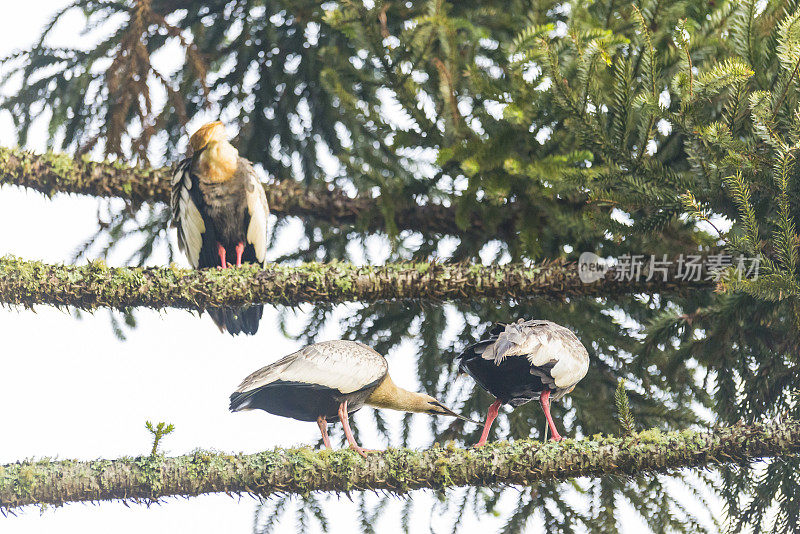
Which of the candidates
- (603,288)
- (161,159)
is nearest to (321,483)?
(603,288)

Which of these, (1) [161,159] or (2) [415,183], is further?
(1) [161,159]

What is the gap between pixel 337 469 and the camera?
2475 millimetres

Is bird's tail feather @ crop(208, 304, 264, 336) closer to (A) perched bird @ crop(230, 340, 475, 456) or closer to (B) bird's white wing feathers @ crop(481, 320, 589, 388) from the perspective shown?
(A) perched bird @ crop(230, 340, 475, 456)

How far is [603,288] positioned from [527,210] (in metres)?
0.52

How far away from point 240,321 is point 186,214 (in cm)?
62

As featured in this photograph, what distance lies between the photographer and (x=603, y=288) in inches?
126

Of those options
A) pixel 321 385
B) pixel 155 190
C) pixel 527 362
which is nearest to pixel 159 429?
pixel 321 385

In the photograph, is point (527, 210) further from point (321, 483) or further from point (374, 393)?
point (321, 483)

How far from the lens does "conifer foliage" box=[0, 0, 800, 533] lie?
9.06 feet

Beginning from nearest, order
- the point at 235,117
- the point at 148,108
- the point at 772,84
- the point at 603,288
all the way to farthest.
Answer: the point at 772,84 < the point at 603,288 < the point at 148,108 < the point at 235,117

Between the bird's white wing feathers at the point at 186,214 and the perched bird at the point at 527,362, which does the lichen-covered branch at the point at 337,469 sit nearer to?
the perched bird at the point at 527,362

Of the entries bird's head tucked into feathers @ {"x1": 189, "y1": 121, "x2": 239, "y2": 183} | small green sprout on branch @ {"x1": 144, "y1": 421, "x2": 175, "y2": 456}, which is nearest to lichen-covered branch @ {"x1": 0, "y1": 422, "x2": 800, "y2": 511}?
small green sprout on branch @ {"x1": 144, "y1": 421, "x2": 175, "y2": 456}

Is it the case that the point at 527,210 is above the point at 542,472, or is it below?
above

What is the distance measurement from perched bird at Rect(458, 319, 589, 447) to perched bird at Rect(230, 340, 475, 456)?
18cm
